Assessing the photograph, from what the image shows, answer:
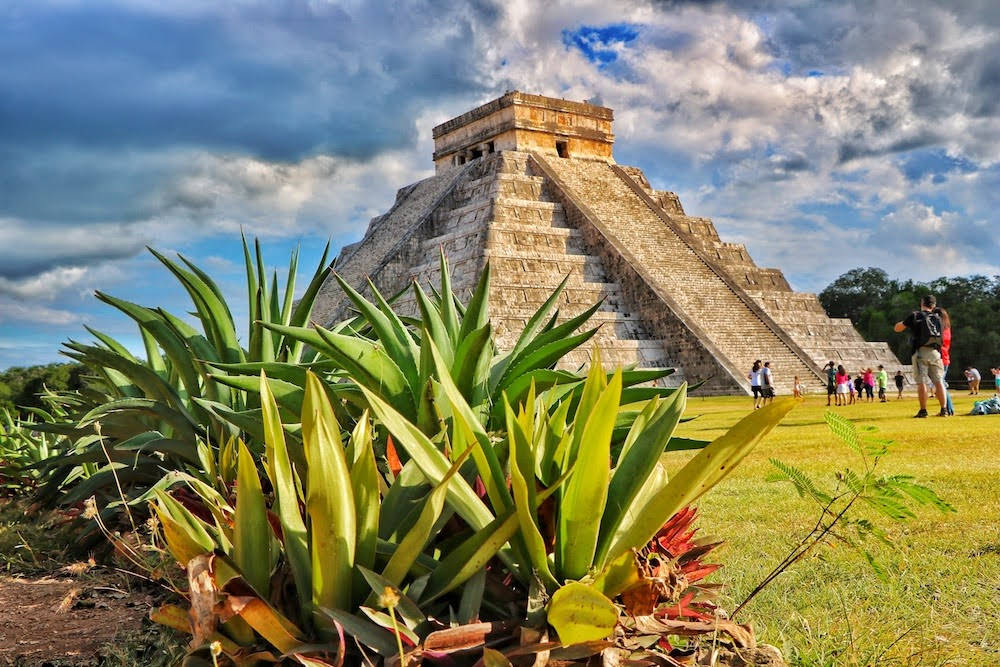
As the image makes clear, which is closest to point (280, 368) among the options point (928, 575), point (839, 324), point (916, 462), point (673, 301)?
point (928, 575)

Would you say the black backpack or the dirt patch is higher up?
the black backpack

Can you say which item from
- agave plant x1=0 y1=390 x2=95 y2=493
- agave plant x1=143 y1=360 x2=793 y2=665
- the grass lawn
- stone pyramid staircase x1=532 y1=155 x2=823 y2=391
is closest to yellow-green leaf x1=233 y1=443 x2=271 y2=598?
agave plant x1=143 y1=360 x2=793 y2=665

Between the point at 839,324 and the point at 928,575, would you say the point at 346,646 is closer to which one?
the point at 928,575

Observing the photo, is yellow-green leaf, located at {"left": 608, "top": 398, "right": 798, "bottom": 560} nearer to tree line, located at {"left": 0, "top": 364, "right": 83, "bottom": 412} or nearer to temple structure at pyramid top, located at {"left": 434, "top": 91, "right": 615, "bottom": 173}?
tree line, located at {"left": 0, "top": 364, "right": 83, "bottom": 412}

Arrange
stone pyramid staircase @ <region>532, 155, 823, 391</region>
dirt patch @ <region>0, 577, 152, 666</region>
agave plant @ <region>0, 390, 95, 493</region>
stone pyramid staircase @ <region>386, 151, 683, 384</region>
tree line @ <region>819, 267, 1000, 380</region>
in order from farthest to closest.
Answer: tree line @ <region>819, 267, 1000, 380</region>
stone pyramid staircase @ <region>532, 155, 823, 391</region>
stone pyramid staircase @ <region>386, 151, 683, 384</region>
agave plant @ <region>0, 390, 95, 493</region>
dirt patch @ <region>0, 577, 152, 666</region>

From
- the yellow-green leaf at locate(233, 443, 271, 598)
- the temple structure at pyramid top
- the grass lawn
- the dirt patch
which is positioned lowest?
the grass lawn

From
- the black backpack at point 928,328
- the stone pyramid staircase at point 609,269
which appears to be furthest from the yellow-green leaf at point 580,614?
the stone pyramid staircase at point 609,269

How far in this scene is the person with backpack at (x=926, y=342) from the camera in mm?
8961

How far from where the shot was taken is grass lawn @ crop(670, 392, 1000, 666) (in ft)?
6.42

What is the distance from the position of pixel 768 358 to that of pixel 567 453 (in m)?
21.8

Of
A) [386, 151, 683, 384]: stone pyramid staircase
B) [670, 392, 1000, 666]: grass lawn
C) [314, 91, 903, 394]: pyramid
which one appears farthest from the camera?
[314, 91, 903, 394]: pyramid

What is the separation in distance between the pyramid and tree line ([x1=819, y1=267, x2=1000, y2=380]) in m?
4.39

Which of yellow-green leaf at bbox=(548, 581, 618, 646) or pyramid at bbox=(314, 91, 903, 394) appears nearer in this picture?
yellow-green leaf at bbox=(548, 581, 618, 646)

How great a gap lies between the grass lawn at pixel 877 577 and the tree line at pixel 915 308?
20.8 m
